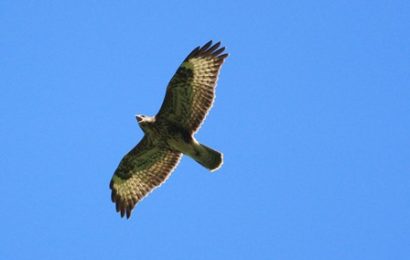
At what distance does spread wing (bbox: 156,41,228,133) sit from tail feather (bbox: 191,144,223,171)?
0.37 meters

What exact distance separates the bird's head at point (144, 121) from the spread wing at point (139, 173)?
28.0 inches

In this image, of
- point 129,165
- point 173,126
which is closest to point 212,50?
point 173,126

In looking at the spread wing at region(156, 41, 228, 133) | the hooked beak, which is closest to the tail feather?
the spread wing at region(156, 41, 228, 133)

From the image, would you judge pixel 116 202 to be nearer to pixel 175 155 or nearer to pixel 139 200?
pixel 139 200

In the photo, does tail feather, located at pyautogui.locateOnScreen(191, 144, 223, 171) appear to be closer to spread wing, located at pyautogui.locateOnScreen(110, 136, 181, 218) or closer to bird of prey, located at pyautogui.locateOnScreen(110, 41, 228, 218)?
bird of prey, located at pyautogui.locateOnScreen(110, 41, 228, 218)

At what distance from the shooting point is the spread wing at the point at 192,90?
12.4 m

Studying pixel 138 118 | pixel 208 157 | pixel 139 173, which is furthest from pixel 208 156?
pixel 139 173

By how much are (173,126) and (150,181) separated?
143 cm

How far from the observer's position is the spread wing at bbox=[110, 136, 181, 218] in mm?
13242

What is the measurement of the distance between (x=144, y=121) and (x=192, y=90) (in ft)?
3.05

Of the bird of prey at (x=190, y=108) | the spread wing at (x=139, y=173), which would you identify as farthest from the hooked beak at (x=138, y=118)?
the spread wing at (x=139, y=173)

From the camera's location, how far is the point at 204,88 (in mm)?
12391

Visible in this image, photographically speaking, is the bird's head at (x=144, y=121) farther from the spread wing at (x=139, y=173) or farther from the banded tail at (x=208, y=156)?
the banded tail at (x=208, y=156)

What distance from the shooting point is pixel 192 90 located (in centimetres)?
1238
